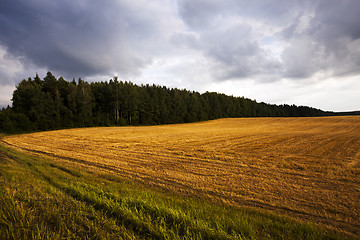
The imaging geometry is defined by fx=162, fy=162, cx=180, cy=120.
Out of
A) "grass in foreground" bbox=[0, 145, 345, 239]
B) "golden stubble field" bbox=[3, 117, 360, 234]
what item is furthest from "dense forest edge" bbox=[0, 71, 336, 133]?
"grass in foreground" bbox=[0, 145, 345, 239]

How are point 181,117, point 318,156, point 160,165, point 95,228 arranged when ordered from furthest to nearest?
1. point 181,117
2. point 318,156
3. point 160,165
4. point 95,228

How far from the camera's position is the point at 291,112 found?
406 feet

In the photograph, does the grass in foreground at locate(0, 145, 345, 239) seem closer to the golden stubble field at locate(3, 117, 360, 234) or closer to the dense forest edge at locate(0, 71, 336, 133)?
the golden stubble field at locate(3, 117, 360, 234)

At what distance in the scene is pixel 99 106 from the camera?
5266 cm

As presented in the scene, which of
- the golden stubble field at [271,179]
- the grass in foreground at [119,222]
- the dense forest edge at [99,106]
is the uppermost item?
the dense forest edge at [99,106]

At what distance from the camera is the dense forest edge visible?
126 feet

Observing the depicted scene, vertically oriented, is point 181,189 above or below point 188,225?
below

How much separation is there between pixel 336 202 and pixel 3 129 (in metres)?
48.8

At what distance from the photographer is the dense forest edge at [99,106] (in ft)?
126

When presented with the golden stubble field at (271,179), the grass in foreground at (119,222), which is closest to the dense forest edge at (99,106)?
the golden stubble field at (271,179)

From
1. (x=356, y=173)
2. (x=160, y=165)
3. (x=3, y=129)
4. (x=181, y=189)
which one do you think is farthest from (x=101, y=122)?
→ (x=356, y=173)

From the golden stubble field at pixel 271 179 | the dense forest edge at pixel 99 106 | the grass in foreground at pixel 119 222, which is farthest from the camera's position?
the dense forest edge at pixel 99 106

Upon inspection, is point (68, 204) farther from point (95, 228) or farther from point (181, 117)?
point (181, 117)

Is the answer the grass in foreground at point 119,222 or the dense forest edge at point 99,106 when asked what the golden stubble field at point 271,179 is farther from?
the dense forest edge at point 99,106
